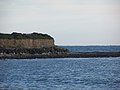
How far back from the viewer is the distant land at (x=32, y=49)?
11231cm

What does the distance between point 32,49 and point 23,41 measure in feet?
36.8

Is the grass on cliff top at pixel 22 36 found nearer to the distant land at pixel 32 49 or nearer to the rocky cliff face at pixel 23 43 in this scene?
the distant land at pixel 32 49

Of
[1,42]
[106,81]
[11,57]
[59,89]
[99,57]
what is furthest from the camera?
[1,42]

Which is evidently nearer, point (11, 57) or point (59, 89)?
point (59, 89)

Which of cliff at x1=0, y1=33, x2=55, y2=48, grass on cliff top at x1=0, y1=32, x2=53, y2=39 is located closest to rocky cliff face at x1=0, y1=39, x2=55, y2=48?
cliff at x1=0, y1=33, x2=55, y2=48

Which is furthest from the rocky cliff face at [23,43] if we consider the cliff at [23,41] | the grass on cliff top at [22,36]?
the grass on cliff top at [22,36]

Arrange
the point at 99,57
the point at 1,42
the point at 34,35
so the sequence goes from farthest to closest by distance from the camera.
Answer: the point at 34,35
the point at 1,42
the point at 99,57

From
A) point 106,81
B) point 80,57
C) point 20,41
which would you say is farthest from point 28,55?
point 106,81

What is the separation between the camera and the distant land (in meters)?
112

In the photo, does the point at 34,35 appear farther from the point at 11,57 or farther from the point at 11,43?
the point at 11,57

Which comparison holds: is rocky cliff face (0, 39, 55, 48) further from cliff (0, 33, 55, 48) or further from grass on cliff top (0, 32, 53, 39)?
grass on cliff top (0, 32, 53, 39)

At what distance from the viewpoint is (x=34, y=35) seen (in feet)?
468

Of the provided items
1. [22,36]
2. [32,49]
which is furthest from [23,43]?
[32,49]

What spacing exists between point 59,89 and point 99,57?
7245cm
